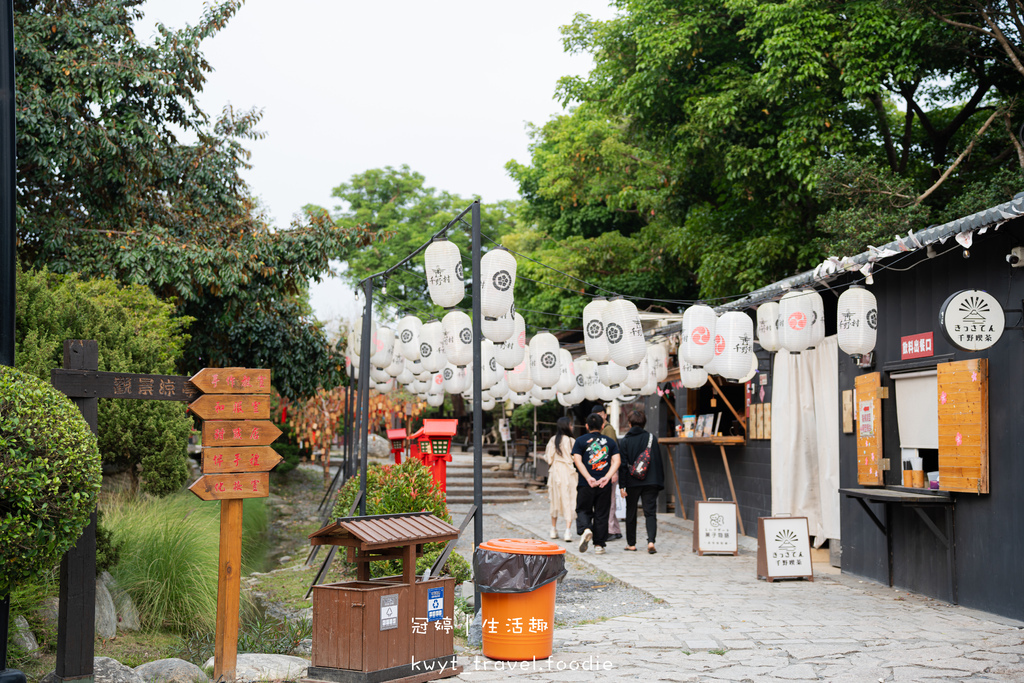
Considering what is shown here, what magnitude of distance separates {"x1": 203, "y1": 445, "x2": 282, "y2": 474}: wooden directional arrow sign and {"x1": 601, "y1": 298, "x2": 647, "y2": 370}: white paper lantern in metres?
4.92

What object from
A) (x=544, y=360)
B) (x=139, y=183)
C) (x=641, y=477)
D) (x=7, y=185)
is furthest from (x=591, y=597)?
(x=139, y=183)

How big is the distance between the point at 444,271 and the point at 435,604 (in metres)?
3.51

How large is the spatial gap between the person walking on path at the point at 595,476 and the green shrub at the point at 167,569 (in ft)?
15.4

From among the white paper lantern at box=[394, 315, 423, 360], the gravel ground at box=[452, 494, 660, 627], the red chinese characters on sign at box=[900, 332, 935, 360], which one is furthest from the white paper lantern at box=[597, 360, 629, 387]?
the red chinese characters on sign at box=[900, 332, 935, 360]

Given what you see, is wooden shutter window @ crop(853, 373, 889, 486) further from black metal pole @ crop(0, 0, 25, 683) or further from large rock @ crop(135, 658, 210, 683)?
black metal pole @ crop(0, 0, 25, 683)

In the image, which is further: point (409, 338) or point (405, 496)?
point (409, 338)

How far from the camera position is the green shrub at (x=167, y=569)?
711cm

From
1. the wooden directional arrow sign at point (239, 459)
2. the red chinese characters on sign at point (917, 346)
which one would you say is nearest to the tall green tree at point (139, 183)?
the wooden directional arrow sign at point (239, 459)

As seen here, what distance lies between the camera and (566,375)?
45.5 ft

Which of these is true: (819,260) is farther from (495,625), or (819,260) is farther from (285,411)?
(285,411)

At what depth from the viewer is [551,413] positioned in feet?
83.1

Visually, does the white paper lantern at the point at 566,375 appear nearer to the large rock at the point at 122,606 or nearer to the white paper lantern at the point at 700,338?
the white paper lantern at the point at 700,338

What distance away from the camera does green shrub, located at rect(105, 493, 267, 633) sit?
7.11 metres

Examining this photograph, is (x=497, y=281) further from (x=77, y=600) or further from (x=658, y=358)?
(x=658, y=358)
